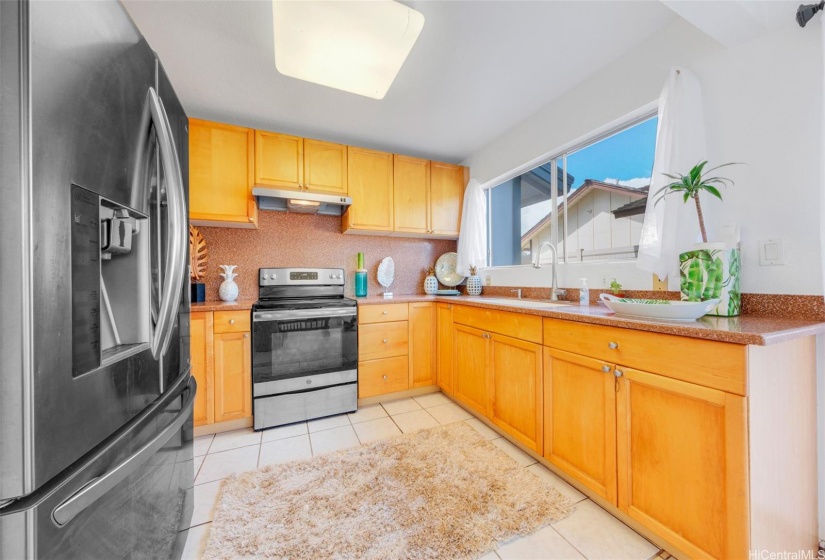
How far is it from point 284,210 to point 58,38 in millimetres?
2417

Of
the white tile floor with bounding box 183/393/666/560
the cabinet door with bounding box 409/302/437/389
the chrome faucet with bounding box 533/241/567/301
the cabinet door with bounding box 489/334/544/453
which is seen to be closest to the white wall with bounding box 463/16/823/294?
the chrome faucet with bounding box 533/241/567/301

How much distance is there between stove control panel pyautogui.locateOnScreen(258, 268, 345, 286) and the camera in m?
2.79

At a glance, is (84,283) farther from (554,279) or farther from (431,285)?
(431,285)

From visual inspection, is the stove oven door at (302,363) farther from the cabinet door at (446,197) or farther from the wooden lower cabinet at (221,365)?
the cabinet door at (446,197)

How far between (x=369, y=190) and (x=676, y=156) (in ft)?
7.19

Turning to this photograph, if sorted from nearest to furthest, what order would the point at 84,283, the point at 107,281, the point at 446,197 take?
the point at 84,283, the point at 107,281, the point at 446,197

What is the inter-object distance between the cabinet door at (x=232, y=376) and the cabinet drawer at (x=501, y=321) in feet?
5.25

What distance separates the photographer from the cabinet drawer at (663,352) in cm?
98

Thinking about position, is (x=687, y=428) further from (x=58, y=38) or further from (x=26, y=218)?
(x=58, y=38)

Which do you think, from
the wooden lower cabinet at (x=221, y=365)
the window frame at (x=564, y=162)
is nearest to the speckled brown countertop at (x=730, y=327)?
the window frame at (x=564, y=162)

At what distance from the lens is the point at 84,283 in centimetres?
62

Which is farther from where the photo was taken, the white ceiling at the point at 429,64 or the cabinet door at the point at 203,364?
the cabinet door at the point at 203,364

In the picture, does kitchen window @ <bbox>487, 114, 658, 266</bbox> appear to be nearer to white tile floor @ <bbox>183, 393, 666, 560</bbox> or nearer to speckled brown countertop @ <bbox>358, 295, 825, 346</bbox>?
speckled brown countertop @ <bbox>358, 295, 825, 346</bbox>

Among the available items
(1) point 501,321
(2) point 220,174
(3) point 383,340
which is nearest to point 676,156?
(1) point 501,321
